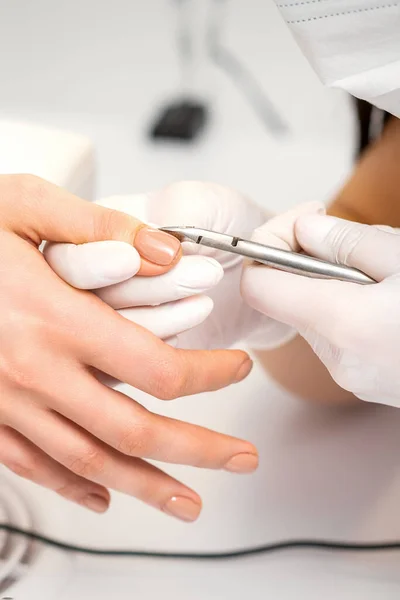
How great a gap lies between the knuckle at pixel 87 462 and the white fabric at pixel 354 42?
0.36 m

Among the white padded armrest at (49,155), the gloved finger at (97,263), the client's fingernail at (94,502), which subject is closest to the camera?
the gloved finger at (97,263)

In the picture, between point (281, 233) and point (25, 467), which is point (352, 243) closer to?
point (281, 233)

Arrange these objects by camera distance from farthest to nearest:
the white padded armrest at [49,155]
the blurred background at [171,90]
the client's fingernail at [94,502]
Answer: the blurred background at [171,90] < the white padded armrest at [49,155] < the client's fingernail at [94,502]

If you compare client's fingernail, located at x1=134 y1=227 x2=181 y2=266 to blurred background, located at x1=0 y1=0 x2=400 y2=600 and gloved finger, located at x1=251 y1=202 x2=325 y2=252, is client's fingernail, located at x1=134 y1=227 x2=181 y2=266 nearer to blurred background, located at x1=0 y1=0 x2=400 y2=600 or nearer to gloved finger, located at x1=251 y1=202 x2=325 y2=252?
gloved finger, located at x1=251 y1=202 x2=325 y2=252

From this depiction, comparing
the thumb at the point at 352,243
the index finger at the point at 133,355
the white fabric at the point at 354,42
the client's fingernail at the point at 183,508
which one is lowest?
the client's fingernail at the point at 183,508

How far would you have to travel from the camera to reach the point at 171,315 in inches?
18.7

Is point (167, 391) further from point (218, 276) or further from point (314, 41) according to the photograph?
point (314, 41)

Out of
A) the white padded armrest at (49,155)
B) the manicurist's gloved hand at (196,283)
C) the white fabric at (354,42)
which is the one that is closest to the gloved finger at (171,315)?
the manicurist's gloved hand at (196,283)

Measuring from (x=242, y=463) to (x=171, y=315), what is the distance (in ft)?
0.50

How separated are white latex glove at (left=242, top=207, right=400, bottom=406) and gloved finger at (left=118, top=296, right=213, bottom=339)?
0.06 m

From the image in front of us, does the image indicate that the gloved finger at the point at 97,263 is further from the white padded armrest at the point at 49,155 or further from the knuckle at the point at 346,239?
the white padded armrest at the point at 49,155

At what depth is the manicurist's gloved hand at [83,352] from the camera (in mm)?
453

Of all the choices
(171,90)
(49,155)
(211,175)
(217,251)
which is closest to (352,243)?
(217,251)

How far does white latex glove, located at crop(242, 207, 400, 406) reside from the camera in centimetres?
47
